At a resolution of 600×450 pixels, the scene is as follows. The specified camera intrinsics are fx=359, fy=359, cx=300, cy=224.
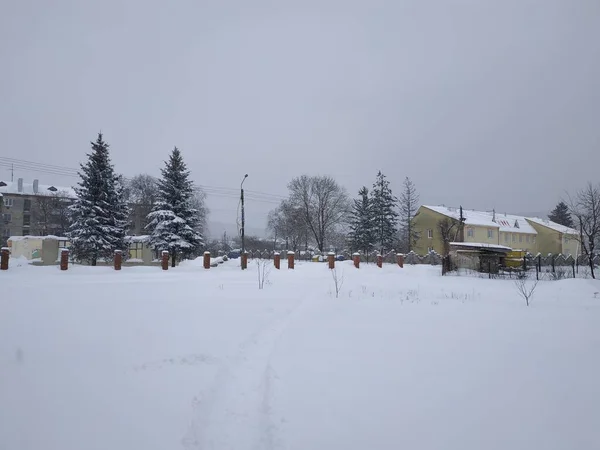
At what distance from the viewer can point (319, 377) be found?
14.2 ft

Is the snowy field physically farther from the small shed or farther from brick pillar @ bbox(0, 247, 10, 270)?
the small shed

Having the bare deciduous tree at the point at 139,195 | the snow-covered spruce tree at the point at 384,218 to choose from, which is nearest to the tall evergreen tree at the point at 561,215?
the snow-covered spruce tree at the point at 384,218

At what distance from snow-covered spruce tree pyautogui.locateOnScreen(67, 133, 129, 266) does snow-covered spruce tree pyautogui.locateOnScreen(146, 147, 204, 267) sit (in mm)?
2538

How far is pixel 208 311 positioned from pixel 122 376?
3585 mm

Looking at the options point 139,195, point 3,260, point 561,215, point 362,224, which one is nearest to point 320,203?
point 362,224

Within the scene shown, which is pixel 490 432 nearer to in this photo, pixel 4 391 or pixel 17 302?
pixel 4 391

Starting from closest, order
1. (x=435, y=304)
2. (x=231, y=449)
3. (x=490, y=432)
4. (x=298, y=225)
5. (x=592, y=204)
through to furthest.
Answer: (x=231, y=449) < (x=490, y=432) < (x=435, y=304) < (x=592, y=204) < (x=298, y=225)

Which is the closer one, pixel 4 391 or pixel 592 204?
pixel 4 391

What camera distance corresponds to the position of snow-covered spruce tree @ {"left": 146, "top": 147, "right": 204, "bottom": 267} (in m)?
25.9

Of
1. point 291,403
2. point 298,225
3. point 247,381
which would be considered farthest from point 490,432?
point 298,225

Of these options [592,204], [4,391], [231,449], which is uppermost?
[592,204]

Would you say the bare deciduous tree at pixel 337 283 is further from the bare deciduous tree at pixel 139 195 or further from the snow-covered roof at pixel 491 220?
the bare deciduous tree at pixel 139 195

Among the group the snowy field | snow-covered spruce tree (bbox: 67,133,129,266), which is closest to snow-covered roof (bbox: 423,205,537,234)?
snow-covered spruce tree (bbox: 67,133,129,266)

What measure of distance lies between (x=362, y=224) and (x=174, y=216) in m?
27.3
